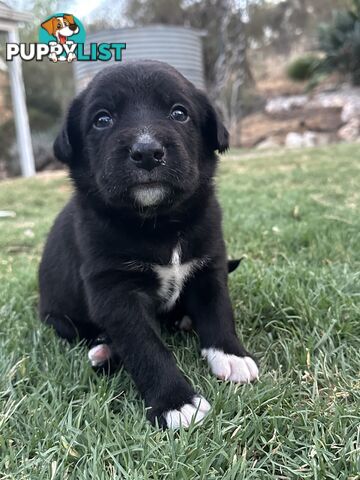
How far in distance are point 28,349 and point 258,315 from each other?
1001 millimetres

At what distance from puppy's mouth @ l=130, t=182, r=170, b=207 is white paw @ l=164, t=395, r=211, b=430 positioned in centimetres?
70

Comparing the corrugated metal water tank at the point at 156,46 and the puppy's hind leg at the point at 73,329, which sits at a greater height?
the corrugated metal water tank at the point at 156,46

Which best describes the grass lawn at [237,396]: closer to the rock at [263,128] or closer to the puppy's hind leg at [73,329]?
the puppy's hind leg at [73,329]

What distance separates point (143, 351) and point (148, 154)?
668mm

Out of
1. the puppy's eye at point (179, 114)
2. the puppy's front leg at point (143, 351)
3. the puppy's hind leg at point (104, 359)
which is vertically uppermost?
the puppy's eye at point (179, 114)

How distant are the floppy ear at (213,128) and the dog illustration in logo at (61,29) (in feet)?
6.45

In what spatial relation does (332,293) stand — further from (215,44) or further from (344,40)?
(215,44)

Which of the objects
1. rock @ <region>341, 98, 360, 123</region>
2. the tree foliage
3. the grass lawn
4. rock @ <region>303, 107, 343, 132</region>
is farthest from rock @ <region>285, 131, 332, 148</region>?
the grass lawn

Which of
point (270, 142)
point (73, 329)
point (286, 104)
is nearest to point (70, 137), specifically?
point (73, 329)

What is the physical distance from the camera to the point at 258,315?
2.25 meters

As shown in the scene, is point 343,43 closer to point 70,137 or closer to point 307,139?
point 307,139

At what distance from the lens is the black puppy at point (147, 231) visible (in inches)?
68.1

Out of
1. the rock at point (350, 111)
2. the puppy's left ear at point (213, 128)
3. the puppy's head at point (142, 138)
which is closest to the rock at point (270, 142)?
the rock at point (350, 111)

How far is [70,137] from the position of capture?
2164mm
